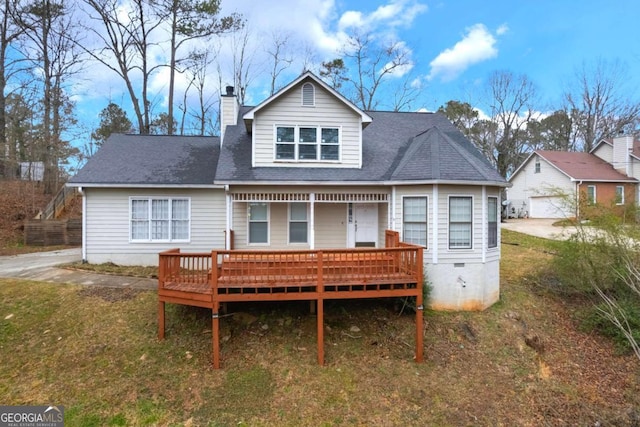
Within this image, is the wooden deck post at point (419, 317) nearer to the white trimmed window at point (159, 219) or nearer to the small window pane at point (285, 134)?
the small window pane at point (285, 134)

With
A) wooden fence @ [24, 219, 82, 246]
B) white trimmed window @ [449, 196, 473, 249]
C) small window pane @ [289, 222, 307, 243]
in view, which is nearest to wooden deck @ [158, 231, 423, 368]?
white trimmed window @ [449, 196, 473, 249]

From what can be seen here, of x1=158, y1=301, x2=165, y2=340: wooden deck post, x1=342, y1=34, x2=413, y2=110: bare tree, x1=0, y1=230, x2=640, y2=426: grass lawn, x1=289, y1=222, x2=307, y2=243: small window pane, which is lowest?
x1=0, y1=230, x2=640, y2=426: grass lawn

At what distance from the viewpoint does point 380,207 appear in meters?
10.8

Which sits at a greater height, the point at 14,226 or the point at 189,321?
the point at 14,226

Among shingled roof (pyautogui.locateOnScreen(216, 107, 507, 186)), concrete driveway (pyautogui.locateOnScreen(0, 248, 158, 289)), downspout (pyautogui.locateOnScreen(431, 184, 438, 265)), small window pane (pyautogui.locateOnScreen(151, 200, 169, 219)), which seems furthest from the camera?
small window pane (pyautogui.locateOnScreen(151, 200, 169, 219))

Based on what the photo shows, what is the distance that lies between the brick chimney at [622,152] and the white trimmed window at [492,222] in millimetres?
25401

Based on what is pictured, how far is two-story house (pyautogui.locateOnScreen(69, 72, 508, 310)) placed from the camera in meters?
8.45

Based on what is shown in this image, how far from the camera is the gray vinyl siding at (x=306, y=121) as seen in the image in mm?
10051

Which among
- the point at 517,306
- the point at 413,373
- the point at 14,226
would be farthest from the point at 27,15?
the point at 517,306

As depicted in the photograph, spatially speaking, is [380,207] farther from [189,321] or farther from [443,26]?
[443,26]

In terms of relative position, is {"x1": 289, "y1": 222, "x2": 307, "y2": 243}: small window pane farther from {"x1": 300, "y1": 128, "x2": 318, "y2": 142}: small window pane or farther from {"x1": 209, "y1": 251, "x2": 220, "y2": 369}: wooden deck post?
{"x1": 209, "y1": 251, "x2": 220, "y2": 369}: wooden deck post

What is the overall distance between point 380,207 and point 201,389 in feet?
24.0

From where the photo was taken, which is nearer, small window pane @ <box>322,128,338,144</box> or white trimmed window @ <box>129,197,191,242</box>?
small window pane @ <box>322,128,338,144</box>

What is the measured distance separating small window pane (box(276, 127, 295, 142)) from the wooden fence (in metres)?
12.2
